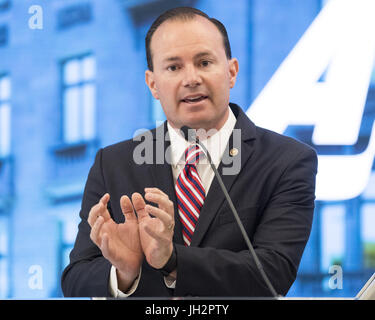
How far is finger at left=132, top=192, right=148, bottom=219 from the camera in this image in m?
1.53

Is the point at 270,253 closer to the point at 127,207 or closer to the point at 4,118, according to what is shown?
the point at 127,207

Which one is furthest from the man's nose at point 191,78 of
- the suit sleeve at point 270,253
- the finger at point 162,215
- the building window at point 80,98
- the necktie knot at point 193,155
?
the building window at point 80,98

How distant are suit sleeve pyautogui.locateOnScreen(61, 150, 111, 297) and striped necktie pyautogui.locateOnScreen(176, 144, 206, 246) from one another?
0.27 m

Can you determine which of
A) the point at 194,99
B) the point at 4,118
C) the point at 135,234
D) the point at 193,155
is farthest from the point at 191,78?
the point at 4,118

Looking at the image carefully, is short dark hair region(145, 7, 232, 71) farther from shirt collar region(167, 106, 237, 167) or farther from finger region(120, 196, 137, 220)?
finger region(120, 196, 137, 220)

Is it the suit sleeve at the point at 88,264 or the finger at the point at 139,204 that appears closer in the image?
the finger at the point at 139,204

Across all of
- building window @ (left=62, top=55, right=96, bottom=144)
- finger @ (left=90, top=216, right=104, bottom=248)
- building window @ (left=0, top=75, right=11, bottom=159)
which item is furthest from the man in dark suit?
building window @ (left=0, top=75, right=11, bottom=159)

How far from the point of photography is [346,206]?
533 centimetres

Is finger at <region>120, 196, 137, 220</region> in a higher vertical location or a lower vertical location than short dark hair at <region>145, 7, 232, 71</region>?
lower

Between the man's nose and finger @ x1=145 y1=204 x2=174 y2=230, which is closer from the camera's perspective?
finger @ x1=145 y1=204 x2=174 y2=230

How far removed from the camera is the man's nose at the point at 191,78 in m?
1.88

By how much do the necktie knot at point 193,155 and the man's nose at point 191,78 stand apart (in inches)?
8.0

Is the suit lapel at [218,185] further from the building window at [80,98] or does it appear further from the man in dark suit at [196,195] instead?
the building window at [80,98]
